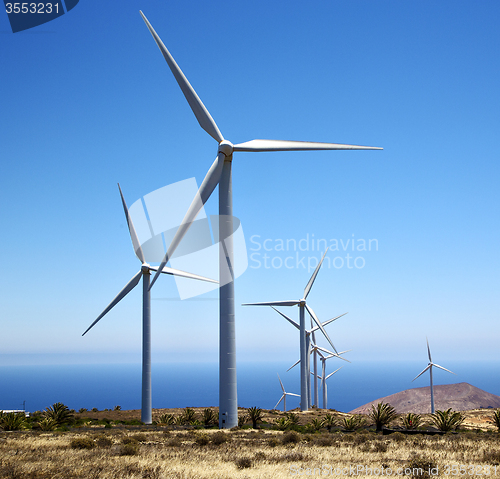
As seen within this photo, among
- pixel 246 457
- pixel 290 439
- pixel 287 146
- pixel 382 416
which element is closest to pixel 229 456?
pixel 246 457

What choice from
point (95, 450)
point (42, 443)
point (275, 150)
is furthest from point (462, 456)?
point (275, 150)

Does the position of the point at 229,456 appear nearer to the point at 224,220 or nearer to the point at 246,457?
the point at 246,457

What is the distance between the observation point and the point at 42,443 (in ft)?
74.4

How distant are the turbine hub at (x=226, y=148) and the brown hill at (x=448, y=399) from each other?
521ft

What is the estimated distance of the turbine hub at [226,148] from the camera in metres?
33.1

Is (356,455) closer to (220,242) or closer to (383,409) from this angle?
(383,409)

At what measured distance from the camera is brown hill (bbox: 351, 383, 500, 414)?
6629 inches

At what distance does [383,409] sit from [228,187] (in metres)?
19.5

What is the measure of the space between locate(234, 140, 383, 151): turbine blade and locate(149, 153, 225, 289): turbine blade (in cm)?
250

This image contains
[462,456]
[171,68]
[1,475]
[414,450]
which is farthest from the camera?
[171,68]

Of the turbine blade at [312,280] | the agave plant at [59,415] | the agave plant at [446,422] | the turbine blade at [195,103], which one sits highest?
the turbine blade at [195,103]

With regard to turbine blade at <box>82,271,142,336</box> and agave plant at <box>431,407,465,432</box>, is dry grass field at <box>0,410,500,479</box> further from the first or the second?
turbine blade at <box>82,271,142,336</box>

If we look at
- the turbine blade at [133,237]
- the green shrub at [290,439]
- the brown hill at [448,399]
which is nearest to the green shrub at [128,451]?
the green shrub at [290,439]

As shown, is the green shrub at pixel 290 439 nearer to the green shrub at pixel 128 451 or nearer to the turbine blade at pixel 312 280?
the green shrub at pixel 128 451
